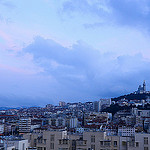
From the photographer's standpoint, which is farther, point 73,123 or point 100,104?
point 100,104

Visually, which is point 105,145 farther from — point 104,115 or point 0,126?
point 104,115

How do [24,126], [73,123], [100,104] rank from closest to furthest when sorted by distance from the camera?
[24,126], [73,123], [100,104]

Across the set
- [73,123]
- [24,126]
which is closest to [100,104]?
[73,123]

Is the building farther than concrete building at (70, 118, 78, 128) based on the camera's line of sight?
No

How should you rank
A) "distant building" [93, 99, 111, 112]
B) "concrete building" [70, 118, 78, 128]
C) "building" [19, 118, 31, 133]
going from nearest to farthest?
"building" [19, 118, 31, 133]
"concrete building" [70, 118, 78, 128]
"distant building" [93, 99, 111, 112]

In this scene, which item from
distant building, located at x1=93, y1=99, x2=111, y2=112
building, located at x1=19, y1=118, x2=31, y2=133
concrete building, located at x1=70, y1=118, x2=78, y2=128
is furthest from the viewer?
distant building, located at x1=93, y1=99, x2=111, y2=112

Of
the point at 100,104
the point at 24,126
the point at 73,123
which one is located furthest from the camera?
the point at 100,104

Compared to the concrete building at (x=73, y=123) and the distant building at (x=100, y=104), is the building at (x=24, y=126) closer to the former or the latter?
the concrete building at (x=73, y=123)

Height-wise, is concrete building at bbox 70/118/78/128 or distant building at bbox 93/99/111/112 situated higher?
distant building at bbox 93/99/111/112

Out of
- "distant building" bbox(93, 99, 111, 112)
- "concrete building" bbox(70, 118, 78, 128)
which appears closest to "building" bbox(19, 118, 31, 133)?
"concrete building" bbox(70, 118, 78, 128)

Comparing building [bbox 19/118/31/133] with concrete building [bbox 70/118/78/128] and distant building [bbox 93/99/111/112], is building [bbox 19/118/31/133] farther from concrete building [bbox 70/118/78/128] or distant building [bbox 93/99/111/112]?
distant building [bbox 93/99/111/112]

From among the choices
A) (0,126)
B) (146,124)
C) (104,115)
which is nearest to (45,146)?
(0,126)

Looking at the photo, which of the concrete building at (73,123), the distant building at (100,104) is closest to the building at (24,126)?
the concrete building at (73,123)

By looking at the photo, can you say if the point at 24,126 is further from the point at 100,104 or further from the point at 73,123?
the point at 100,104
